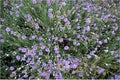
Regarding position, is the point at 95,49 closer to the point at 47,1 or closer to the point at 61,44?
the point at 61,44

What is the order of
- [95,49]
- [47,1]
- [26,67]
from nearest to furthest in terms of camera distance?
1. [26,67]
2. [95,49]
3. [47,1]

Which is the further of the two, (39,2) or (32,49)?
(39,2)

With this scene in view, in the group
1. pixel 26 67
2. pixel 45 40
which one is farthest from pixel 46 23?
pixel 26 67

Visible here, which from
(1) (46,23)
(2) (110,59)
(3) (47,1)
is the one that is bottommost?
(2) (110,59)

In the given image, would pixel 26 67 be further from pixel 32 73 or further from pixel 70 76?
pixel 70 76

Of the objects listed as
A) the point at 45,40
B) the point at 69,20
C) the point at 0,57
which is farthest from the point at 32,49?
the point at 69,20

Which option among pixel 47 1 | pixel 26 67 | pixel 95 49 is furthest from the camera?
pixel 47 1

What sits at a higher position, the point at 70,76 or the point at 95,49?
the point at 95,49
